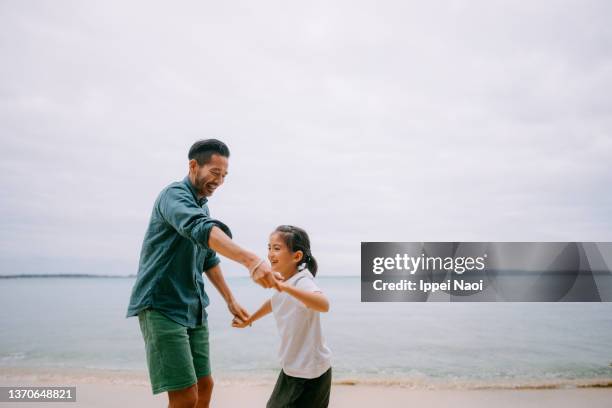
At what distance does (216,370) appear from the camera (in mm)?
7676

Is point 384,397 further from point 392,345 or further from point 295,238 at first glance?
point 392,345

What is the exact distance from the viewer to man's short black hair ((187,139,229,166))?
2377 mm

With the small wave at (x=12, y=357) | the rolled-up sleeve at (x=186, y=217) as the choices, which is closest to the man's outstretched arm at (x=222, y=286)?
the rolled-up sleeve at (x=186, y=217)

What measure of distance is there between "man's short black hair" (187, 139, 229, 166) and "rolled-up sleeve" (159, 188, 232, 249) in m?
0.24

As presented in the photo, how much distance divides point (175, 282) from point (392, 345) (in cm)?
818

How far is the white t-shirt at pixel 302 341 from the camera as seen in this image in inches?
88.7

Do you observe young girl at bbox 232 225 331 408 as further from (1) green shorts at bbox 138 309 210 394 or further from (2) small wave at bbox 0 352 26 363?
(2) small wave at bbox 0 352 26 363

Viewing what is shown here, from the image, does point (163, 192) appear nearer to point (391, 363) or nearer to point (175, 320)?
point (175, 320)

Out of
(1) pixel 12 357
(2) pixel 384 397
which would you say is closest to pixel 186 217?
(2) pixel 384 397

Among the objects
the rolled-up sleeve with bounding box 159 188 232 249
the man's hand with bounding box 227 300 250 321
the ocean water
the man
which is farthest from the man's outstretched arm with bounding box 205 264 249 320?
the ocean water

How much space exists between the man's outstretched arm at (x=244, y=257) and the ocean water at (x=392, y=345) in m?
5.08

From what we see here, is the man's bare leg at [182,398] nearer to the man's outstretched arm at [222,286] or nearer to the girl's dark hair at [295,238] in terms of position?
the man's outstretched arm at [222,286]

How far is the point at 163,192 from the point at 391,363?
6.78m

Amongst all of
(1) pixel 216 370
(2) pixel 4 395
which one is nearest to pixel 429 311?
(1) pixel 216 370
